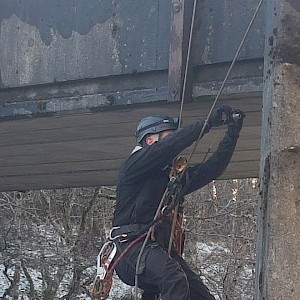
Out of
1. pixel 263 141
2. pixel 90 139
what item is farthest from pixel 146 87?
pixel 263 141

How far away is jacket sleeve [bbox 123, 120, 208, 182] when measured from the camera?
4641 millimetres

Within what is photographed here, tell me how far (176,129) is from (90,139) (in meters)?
2.89

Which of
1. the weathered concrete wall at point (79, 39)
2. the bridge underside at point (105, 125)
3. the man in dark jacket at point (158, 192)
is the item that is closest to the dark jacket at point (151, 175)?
the man in dark jacket at point (158, 192)

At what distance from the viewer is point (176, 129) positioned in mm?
5066

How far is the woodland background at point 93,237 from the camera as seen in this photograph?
16.9 meters

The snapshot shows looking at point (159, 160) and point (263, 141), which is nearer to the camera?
point (263, 141)

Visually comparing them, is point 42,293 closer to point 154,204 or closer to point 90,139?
point 90,139

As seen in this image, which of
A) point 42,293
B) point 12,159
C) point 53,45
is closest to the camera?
point 53,45

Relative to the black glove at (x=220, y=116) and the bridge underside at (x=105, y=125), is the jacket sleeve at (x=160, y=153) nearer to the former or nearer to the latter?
the black glove at (x=220, y=116)

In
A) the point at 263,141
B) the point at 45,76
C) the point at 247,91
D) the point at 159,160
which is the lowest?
the point at 263,141

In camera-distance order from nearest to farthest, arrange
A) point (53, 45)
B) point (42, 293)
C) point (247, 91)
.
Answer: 1. point (247, 91)
2. point (53, 45)
3. point (42, 293)

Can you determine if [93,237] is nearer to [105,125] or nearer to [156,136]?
[105,125]

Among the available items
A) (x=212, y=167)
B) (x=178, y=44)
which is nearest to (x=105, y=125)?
(x=178, y=44)

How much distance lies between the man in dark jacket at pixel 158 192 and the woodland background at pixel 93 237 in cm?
1136
